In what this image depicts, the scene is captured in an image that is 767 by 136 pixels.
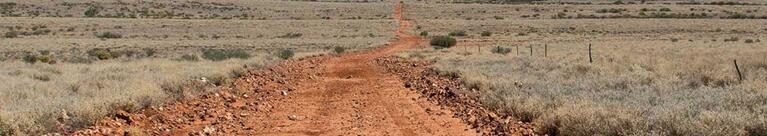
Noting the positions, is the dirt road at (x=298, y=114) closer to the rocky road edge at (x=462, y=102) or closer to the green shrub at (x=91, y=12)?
the rocky road edge at (x=462, y=102)

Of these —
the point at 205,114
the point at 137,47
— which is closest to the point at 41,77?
the point at 205,114

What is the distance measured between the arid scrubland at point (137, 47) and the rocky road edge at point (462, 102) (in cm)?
429

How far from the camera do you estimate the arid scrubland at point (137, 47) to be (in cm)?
969

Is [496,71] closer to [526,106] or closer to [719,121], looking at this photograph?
[526,106]

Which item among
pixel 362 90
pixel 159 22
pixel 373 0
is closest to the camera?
pixel 362 90

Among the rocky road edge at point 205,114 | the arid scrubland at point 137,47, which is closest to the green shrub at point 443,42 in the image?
the arid scrubland at point 137,47

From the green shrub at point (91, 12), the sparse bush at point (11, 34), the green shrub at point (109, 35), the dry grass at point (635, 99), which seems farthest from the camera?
the green shrub at point (91, 12)

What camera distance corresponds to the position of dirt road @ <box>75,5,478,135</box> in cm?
828

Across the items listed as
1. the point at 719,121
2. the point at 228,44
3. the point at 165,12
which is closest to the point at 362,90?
the point at 719,121

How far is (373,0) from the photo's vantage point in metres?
114

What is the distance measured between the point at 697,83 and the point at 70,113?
386 inches

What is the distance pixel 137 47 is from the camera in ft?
140

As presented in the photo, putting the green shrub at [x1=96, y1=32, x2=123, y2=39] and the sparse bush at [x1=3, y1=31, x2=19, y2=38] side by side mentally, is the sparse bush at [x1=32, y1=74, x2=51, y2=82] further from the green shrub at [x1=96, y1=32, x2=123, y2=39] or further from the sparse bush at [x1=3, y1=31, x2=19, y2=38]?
the sparse bush at [x1=3, y1=31, x2=19, y2=38]

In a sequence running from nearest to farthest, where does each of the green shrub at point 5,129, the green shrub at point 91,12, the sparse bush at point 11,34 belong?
the green shrub at point 5,129
the sparse bush at point 11,34
the green shrub at point 91,12
